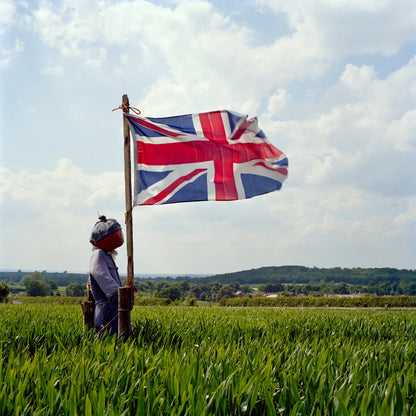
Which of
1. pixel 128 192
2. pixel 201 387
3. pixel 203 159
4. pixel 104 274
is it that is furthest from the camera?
pixel 203 159

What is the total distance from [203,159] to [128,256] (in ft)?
6.48

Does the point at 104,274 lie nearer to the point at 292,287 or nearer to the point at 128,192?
the point at 128,192

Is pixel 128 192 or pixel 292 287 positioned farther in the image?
pixel 292 287

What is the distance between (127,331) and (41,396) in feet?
8.04

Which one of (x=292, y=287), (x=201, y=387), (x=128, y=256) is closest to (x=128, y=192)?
(x=128, y=256)

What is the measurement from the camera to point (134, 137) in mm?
6109

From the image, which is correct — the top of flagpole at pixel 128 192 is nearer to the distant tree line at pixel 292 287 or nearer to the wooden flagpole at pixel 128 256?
the wooden flagpole at pixel 128 256

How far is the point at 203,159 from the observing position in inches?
253

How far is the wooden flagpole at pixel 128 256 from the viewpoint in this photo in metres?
5.14

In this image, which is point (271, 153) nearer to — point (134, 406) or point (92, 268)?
point (92, 268)

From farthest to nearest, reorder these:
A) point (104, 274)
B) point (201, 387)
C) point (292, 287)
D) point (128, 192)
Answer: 1. point (292, 287)
2. point (128, 192)
3. point (104, 274)
4. point (201, 387)

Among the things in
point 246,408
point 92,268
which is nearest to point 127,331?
point 92,268

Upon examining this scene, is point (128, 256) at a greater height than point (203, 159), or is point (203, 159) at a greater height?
point (203, 159)

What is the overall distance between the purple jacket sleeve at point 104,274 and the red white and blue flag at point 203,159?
0.93m
